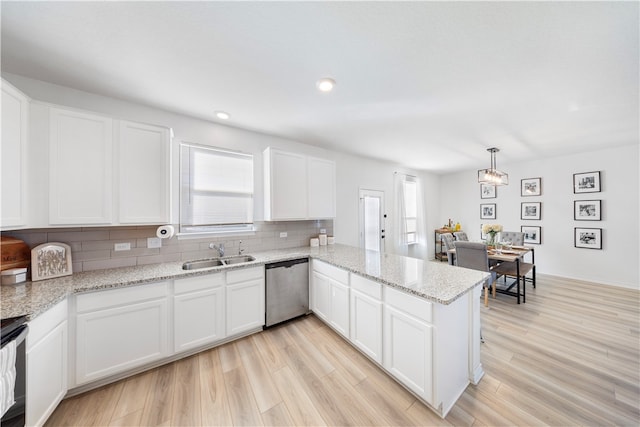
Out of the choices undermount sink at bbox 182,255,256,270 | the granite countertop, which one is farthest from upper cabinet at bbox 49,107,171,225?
undermount sink at bbox 182,255,256,270

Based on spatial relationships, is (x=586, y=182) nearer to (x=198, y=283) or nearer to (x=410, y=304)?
(x=410, y=304)

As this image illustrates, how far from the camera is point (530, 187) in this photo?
488 centimetres

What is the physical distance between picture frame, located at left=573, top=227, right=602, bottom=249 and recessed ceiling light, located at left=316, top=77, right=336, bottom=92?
18.8ft

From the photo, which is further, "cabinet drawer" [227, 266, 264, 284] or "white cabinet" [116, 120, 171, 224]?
"cabinet drawer" [227, 266, 264, 284]

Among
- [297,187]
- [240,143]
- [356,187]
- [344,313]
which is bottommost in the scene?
[344,313]

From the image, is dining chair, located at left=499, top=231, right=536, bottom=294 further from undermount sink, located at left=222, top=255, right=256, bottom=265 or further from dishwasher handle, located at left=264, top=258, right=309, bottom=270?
undermount sink, located at left=222, top=255, right=256, bottom=265

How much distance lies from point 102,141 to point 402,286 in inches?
110

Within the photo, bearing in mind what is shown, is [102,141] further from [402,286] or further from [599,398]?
[599,398]

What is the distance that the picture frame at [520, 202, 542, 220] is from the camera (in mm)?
4797

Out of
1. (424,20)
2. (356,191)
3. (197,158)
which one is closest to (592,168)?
(356,191)

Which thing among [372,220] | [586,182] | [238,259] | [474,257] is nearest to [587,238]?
[586,182]

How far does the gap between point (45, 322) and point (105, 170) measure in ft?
3.97

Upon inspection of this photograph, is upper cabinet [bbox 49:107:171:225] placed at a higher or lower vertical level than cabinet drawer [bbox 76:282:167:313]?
higher

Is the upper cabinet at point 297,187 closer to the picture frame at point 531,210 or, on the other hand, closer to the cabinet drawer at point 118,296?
the cabinet drawer at point 118,296
